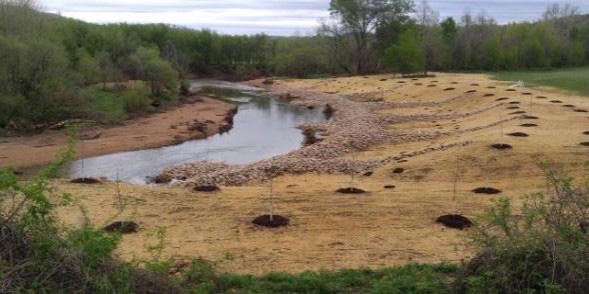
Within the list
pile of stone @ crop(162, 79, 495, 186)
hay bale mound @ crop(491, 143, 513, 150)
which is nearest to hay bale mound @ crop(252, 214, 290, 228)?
pile of stone @ crop(162, 79, 495, 186)

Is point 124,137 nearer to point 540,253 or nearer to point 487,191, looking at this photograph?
point 487,191

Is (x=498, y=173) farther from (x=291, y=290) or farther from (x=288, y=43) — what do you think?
(x=288, y=43)

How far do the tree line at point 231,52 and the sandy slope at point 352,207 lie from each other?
2010 cm

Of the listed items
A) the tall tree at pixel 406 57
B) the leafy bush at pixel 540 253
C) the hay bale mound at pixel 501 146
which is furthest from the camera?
the tall tree at pixel 406 57

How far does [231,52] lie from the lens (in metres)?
90.9

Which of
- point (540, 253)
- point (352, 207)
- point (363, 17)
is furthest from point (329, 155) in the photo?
point (363, 17)

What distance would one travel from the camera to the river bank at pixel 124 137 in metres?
26.5

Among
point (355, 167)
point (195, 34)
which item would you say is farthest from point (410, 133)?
point (195, 34)

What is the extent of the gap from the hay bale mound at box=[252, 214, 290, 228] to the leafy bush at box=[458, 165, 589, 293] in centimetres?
557

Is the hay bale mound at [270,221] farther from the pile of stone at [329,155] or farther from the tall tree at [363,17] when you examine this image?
the tall tree at [363,17]

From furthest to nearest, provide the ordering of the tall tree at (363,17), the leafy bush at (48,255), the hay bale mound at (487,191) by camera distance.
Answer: the tall tree at (363,17), the hay bale mound at (487,191), the leafy bush at (48,255)

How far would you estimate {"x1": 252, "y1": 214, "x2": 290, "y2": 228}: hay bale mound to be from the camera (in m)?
12.4

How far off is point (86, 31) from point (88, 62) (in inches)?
809

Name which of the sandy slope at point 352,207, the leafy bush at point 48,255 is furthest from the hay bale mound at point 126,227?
the leafy bush at point 48,255
